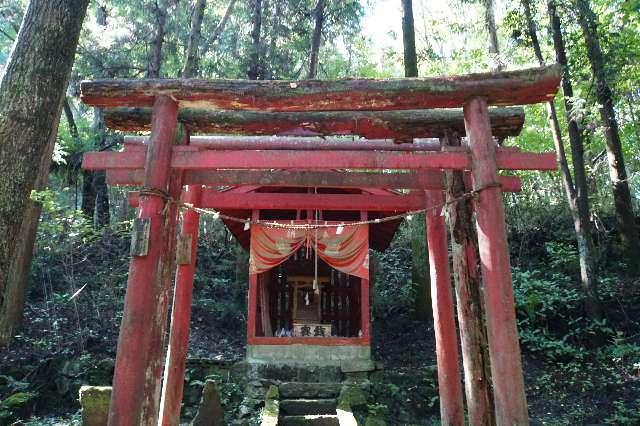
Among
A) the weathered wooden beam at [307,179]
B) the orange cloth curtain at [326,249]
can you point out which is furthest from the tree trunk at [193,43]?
the weathered wooden beam at [307,179]

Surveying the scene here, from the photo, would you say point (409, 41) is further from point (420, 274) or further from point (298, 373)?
point (298, 373)

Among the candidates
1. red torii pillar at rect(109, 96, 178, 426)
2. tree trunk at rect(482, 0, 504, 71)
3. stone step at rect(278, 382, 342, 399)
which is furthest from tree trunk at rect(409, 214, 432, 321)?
red torii pillar at rect(109, 96, 178, 426)

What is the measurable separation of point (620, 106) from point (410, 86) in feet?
52.5

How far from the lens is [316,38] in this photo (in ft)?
52.8

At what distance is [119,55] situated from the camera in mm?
14867

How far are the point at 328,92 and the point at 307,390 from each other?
233 inches

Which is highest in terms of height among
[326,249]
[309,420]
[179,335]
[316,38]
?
[316,38]

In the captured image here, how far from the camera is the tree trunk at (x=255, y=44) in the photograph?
608 inches

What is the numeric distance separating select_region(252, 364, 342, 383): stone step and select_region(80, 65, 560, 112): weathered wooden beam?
238 inches

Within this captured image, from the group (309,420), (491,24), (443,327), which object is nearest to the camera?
(443,327)

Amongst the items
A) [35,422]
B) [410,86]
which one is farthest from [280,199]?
[35,422]

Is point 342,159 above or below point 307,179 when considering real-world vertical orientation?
below

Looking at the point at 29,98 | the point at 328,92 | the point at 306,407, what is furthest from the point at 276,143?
the point at 306,407

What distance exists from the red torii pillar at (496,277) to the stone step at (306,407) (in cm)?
476
